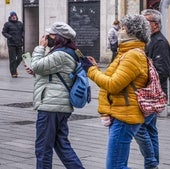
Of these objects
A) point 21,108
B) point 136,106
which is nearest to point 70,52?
point 136,106

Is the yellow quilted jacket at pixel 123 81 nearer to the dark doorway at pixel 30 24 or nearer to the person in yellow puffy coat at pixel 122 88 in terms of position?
the person in yellow puffy coat at pixel 122 88

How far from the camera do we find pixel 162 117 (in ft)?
38.2

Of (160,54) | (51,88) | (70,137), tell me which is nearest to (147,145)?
(51,88)

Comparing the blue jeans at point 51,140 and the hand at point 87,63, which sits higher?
the hand at point 87,63

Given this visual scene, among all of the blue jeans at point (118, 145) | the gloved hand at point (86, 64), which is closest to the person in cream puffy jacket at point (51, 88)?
the gloved hand at point (86, 64)

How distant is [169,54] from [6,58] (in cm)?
2420

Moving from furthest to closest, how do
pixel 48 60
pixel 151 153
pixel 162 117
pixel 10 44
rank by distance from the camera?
pixel 10 44 → pixel 162 117 → pixel 151 153 → pixel 48 60

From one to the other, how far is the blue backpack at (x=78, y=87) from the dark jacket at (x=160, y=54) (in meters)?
2.27

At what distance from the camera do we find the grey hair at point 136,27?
5.59 m

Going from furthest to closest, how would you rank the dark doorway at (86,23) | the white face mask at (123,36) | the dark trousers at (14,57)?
1. the dark doorway at (86,23)
2. the dark trousers at (14,57)
3. the white face mask at (123,36)

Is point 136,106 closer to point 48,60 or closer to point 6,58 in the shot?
point 48,60

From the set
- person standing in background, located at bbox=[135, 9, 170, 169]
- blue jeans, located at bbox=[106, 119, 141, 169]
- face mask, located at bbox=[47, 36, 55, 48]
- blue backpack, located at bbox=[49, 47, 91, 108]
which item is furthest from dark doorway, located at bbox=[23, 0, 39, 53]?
blue jeans, located at bbox=[106, 119, 141, 169]

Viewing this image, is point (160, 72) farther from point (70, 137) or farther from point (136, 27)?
point (136, 27)

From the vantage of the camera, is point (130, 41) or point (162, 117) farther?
point (162, 117)
